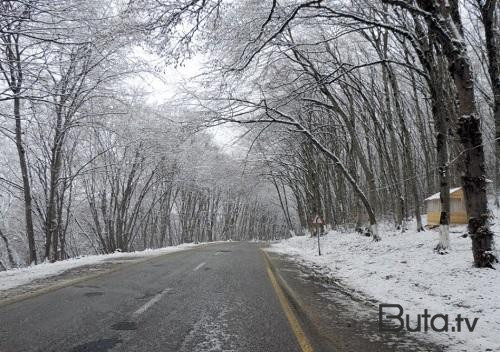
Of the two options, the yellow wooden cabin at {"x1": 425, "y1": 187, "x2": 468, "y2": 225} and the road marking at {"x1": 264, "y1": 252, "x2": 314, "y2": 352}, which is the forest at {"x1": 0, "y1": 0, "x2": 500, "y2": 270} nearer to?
the yellow wooden cabin at {"x1": 425, "y1": 187, "x2": 468, "y2": 225}

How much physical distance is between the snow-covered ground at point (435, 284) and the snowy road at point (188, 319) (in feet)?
2.42

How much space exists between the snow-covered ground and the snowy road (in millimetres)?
737

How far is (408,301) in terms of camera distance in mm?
6906

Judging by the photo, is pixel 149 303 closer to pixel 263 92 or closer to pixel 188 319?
pixel 188 319

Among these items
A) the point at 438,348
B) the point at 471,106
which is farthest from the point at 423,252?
the point at 438,348

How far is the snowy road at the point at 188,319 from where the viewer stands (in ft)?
14.7

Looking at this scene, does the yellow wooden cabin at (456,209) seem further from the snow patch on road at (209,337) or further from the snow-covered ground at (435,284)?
the snow patch on road at (209,337)

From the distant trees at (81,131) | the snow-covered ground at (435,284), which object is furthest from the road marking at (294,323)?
the distant trees at (81,131)

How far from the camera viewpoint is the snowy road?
176 inches

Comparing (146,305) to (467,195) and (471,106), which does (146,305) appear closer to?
(467,195)

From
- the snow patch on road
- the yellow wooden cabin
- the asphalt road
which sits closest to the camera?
the snow patch on road

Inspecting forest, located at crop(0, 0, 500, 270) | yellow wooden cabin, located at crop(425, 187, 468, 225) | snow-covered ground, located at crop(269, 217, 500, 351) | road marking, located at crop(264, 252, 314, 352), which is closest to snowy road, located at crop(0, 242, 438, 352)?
road marking, located at crop(264, 252, 314, 352)

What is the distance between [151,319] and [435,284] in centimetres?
556

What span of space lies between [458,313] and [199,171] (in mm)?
33129
